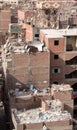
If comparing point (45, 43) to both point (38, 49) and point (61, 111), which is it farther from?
point (61, 111)

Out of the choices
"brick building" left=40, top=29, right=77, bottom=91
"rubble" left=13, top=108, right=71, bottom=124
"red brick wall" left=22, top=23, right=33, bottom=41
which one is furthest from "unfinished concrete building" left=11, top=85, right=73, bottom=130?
"red brick wall" left=22, top=23, right=33, bottom=41

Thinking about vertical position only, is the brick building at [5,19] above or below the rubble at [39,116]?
above

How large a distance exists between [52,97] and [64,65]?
6.47 meters

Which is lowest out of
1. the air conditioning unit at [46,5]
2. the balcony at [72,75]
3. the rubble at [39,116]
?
the balcony at [72,75]

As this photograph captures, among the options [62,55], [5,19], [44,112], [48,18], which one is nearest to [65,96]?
[44,112]

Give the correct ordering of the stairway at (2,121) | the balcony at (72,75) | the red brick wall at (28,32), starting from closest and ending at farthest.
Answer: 1. the stairway at (2,121)
2. the balcony at (72,75)
3. the red brick wall at (28,32)

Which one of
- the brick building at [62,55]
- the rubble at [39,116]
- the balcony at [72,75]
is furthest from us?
the balcony at [72,75]

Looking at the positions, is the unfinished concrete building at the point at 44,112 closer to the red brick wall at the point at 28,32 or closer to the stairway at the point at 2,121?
the stairway at the point at 2,121

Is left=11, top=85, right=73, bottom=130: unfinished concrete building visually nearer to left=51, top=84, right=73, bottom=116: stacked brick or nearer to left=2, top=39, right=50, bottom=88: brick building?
left=51, top=84, right=73, bottom=116: stacked brick

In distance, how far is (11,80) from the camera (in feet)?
108

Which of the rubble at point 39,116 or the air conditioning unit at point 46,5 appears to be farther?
the air conditioning unit at point 46,5

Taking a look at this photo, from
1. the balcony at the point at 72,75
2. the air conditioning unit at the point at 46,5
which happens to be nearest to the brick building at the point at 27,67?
the balcony at the point at 72,75

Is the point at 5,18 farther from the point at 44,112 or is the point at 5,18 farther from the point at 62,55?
the point at 44,112

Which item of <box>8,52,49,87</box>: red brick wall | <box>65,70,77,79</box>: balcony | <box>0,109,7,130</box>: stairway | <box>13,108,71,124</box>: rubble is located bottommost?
<box>0,109,7,130</box>: stairway
